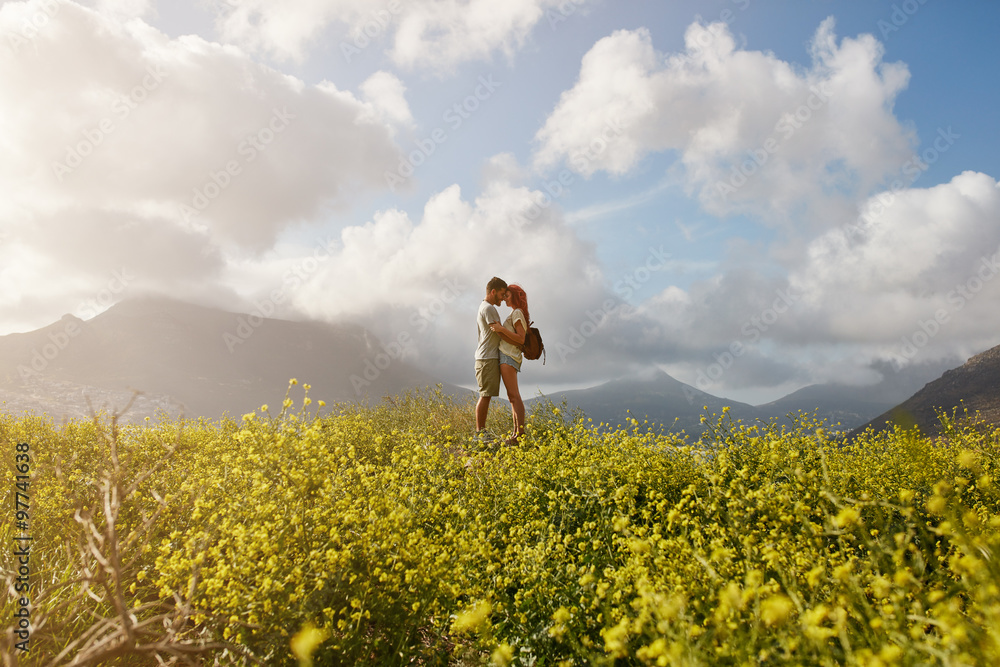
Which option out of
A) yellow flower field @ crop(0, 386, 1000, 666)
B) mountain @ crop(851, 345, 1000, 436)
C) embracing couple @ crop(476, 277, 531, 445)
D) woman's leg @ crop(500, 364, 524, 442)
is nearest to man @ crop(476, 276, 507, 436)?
embracing couple @ crop(476, 277, 531, 445)

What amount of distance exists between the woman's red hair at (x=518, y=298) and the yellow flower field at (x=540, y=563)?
280 centimetres

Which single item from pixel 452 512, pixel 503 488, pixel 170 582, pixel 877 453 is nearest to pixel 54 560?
pixel 170 582

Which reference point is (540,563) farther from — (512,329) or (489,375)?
(512,329)

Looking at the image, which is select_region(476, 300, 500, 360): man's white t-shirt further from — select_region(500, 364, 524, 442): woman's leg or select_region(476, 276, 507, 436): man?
select_region(500, 364, 524, 442): woman's leg

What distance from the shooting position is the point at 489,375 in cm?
698

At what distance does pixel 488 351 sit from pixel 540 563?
4.39 meters

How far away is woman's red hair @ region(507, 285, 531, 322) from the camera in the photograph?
7227 mm

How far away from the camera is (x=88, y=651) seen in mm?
1639

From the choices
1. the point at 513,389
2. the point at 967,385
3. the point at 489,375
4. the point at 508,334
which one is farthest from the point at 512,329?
the point at 967,385

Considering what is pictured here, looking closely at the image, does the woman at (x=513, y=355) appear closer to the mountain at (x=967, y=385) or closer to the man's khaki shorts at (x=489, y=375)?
the man's khaki shorts at (x=489, y=375)

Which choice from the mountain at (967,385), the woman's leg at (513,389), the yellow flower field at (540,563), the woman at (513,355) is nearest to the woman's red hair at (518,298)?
the woman at (513,355)

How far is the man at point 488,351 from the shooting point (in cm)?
693

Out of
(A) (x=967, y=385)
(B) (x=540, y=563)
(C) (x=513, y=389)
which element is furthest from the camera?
(A) (x=967, y=385)

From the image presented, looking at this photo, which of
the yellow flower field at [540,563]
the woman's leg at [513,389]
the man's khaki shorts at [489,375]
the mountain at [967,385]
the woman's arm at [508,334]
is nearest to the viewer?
the yellow flower field at [540,563]
